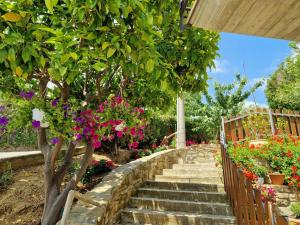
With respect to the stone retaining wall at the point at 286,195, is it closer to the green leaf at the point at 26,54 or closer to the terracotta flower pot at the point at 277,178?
the terracotta flower pot at the point at 277,178

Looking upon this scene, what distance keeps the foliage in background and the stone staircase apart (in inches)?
501

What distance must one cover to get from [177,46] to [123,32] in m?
1.17

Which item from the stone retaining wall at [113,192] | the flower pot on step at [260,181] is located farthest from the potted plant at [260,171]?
the stone retaining wall at [113,192]

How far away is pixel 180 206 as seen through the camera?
4242mm

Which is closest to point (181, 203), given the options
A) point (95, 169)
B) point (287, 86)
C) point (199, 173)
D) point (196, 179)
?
point (196, 179)

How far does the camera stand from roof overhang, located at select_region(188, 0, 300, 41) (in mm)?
1494

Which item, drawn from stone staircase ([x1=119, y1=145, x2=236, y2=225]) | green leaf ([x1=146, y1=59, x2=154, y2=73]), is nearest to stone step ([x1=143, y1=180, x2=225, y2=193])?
stone staircase ([x1=119, y1=145, x2=236, y2=225])

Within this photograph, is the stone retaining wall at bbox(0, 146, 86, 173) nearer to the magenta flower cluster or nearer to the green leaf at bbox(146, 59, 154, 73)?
the magenta flower cluster

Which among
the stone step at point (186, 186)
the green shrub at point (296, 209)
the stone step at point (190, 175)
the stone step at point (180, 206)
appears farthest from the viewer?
the stone step at point (190, 175)

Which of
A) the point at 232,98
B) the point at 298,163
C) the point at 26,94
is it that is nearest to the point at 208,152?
the point at 298,163

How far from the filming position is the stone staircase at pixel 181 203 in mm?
3787

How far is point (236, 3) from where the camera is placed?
1478 mm

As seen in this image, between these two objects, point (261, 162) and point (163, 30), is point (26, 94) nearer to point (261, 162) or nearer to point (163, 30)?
point (163, 30)

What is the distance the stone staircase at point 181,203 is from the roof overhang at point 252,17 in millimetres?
3060
